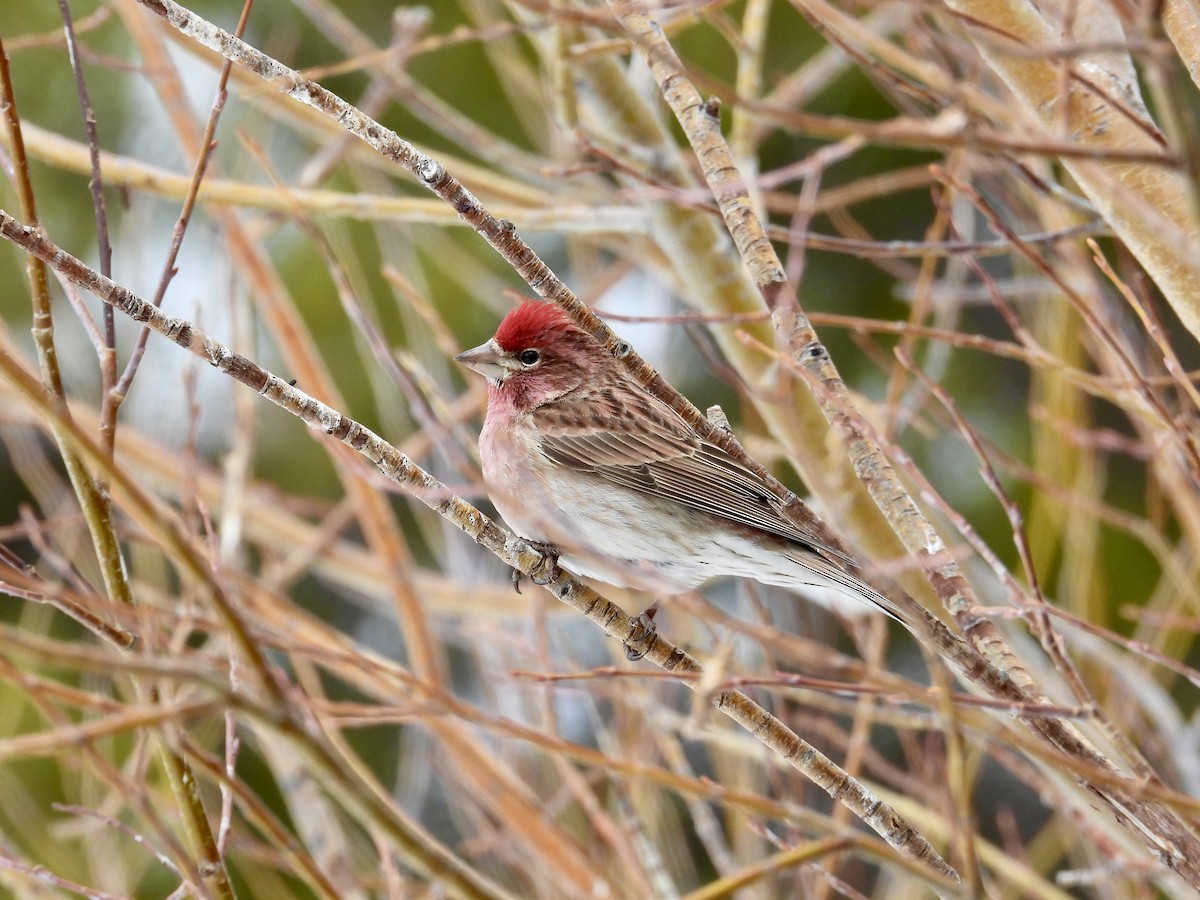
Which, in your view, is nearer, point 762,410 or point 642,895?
point 762,410

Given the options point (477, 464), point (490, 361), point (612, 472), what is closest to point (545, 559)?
point (612, 472)

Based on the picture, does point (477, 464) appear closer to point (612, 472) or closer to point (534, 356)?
point (534, 356)

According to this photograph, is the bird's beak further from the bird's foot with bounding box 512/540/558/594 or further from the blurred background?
the bird's foot with bounding box 512/540/558/594

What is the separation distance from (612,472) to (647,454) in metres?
0.18

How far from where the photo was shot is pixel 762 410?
13.1 feet

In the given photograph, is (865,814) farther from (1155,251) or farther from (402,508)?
(402,508)

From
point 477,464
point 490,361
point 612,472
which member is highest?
point 490,361

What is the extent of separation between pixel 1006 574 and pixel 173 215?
759 cm

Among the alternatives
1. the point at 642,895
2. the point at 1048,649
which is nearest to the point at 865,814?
the point at 1048,649

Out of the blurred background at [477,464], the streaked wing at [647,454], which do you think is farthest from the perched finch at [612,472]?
the blurred background at [477,464]

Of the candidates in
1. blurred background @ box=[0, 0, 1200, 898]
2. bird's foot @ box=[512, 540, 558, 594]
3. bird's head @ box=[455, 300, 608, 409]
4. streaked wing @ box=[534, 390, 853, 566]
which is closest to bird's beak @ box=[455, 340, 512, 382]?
bird's head @ box=[455, 300, 608, 409]

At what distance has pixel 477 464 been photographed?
5605 millimetres

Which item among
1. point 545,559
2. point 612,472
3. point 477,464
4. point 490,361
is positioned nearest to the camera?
point 545,559

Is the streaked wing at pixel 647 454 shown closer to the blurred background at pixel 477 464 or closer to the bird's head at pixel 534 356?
the bird's head at pixel 534 356
